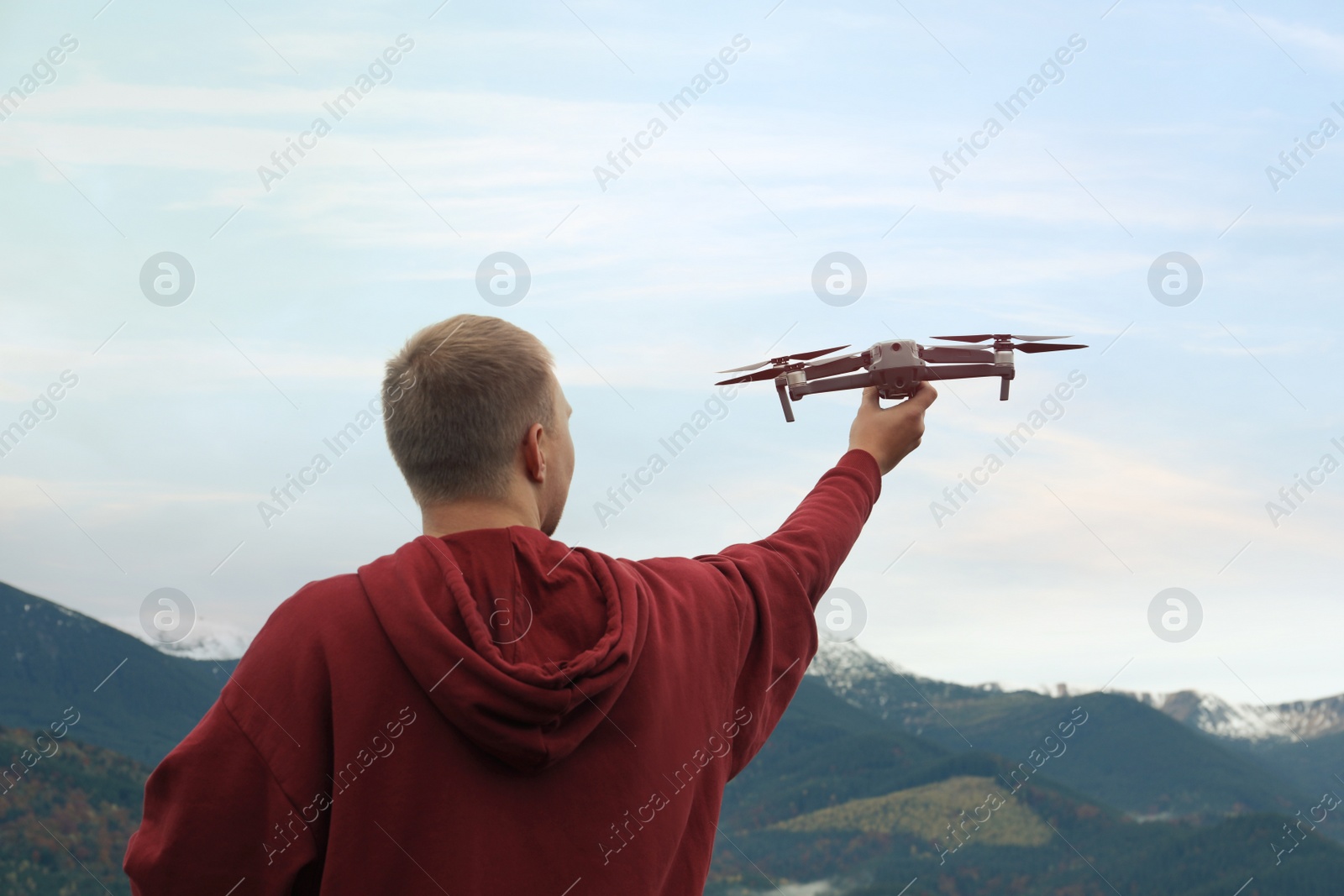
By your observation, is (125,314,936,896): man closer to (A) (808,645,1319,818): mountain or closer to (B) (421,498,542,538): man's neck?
(B) (421,498,542,538): man's neck

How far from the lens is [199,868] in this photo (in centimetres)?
212

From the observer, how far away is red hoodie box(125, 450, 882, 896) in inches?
83.8

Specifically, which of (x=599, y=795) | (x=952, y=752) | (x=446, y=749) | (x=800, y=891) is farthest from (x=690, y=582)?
(x=952, y=752)

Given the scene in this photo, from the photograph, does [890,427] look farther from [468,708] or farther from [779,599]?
[468,708]

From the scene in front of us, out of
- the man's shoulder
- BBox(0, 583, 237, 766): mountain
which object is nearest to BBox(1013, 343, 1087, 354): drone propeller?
the man's shoulder

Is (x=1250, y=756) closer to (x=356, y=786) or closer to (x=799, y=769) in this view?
(x=799, y=769)

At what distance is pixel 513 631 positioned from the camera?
2260mm

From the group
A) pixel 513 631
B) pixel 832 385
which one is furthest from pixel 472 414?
pixel 832 385

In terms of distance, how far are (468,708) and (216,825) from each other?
21.1 inches

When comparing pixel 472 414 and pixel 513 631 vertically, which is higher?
pixel 472 414

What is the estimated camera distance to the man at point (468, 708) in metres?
2.14

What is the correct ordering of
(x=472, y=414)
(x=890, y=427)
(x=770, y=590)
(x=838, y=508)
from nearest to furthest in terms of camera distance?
(x=472, y=414) < (x=770, y=590) < (x=838, y=508) < (x=890, y=427)

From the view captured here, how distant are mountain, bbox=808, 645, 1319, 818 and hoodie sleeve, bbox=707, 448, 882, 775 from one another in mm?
123800

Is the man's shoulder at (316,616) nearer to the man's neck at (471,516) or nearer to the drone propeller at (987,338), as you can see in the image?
the man's neck at (471,516)
